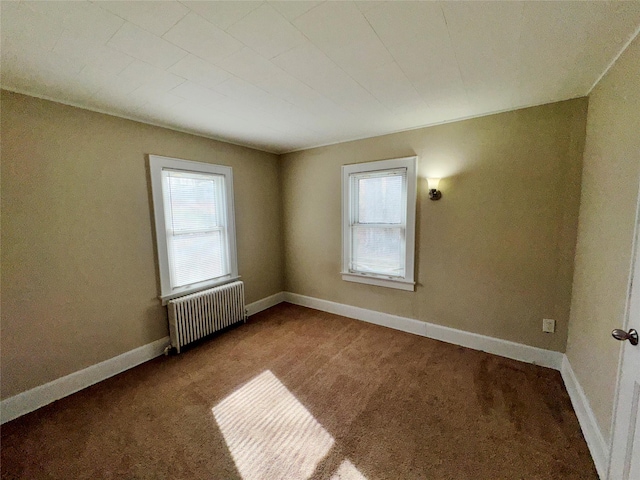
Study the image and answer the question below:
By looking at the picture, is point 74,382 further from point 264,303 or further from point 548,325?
point 548,325

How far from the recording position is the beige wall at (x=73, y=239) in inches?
74.0

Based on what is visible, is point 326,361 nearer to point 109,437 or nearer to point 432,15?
point 109,437

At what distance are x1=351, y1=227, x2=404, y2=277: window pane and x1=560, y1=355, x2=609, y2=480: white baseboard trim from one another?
1652 mm

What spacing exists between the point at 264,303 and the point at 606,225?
3.74 m

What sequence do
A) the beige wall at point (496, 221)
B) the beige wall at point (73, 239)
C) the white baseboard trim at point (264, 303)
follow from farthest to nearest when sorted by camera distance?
the white baseboard trim at point (264, 303)
the beige wall at point (496, 221)
the beige wall at point (73, 239)

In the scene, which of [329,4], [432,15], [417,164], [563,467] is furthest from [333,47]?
[563,467]

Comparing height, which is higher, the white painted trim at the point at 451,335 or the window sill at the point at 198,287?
the window sill at the point at 198,287

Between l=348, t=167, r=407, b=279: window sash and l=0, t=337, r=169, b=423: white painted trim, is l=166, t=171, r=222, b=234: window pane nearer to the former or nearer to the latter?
l=0, t=337, r=169, b=423: white painted trim

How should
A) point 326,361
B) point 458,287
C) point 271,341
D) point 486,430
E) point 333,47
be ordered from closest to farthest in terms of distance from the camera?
point 333,47 → point 486,430 → point 326,361 → point 458,287 → point 271,341

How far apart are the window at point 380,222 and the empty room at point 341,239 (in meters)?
0.03

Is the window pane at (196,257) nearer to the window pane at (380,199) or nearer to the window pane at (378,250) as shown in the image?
the window pane at (378,250)

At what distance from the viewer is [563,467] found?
1.46m

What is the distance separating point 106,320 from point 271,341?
5.33 feet

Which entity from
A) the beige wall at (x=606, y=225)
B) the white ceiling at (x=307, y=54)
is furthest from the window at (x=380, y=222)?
the beige wall at (x=606, y=225)
